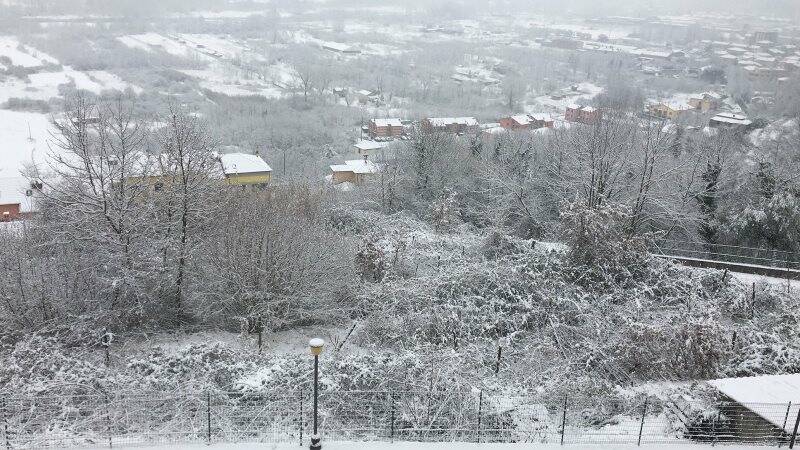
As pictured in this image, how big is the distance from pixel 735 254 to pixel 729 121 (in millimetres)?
29685

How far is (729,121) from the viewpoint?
5150 centimetres

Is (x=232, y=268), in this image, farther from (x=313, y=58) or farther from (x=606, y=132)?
(x=313, y=58)

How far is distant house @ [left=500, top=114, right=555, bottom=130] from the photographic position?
192 feet

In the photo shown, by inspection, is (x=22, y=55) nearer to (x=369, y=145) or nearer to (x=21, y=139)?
(x=21, y=139)

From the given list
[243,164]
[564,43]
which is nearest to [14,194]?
[243,164]

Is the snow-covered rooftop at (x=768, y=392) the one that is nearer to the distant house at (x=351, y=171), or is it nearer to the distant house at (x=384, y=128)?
the distant house at (x=351, y=171)

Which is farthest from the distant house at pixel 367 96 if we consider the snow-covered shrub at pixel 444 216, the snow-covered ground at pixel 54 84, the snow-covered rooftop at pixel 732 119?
the snow-covered shrub at pixel 444 216

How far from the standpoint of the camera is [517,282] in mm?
20906

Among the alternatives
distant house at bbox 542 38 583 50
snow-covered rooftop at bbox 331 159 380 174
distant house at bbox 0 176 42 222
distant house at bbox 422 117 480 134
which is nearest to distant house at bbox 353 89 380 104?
distant house at bbox 422 117 480 134

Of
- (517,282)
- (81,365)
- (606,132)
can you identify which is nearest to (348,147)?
(606,132)

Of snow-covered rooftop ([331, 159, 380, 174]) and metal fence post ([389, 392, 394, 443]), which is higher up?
metal fence post ([389, 392, 394, 443])

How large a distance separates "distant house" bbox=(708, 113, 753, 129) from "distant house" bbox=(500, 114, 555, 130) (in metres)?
13.3

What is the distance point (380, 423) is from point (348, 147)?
4651 cm

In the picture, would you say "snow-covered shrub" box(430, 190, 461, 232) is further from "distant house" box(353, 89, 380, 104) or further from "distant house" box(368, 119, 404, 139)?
"distant house" box(353, 89, 380, 104)
